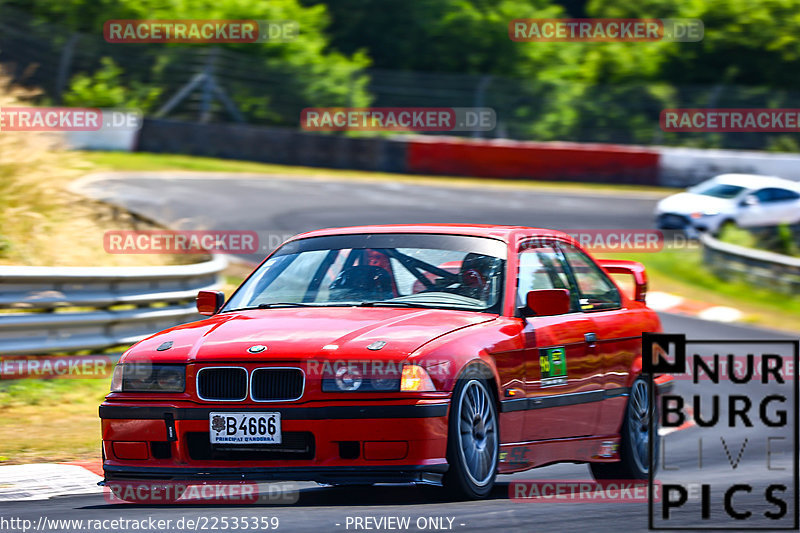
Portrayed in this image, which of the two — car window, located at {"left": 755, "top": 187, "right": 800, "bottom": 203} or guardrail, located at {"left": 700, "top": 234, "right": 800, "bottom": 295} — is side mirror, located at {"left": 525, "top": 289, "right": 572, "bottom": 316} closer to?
guardrail, located at {"left": 700, "top": 234, "right": 800, "bottom": 295}

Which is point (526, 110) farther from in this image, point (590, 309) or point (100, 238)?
point (590, 309)

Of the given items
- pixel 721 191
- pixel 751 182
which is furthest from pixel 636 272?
pixel 751 182

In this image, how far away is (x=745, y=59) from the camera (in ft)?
133

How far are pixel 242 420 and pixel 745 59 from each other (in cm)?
3720

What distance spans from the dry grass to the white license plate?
21.4ft

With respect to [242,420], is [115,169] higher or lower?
higher

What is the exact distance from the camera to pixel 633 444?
795 centimetres

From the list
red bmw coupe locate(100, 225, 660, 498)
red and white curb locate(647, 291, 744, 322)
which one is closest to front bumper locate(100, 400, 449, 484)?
red bmw coupe locate(100, 225, 660, 498)

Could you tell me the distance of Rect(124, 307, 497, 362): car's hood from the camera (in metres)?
5.99

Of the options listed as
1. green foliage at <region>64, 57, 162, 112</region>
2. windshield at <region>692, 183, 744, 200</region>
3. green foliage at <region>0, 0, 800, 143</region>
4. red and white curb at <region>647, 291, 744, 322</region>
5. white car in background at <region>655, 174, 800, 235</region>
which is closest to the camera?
red and white curb at <region>647, 291, 744, 322</region>

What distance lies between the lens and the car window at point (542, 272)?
283 inches

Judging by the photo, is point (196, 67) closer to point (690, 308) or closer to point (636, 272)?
point (690, 308)

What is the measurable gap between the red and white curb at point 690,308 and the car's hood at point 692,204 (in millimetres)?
5139

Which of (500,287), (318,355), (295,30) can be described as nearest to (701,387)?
(500,287)
